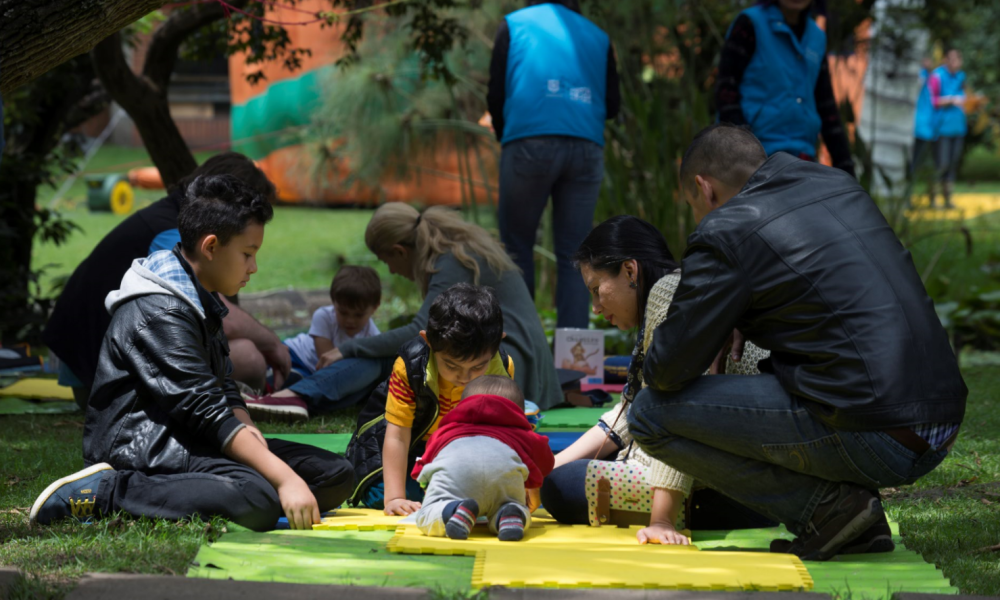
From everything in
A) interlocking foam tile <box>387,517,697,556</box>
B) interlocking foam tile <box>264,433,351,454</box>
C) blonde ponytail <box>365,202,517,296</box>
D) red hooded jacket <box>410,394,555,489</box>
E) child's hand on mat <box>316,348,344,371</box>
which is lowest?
interlocking foam tile <box>264,433,351,454</box>

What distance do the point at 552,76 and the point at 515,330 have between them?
160cm

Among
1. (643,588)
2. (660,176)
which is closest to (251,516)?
(643,588)

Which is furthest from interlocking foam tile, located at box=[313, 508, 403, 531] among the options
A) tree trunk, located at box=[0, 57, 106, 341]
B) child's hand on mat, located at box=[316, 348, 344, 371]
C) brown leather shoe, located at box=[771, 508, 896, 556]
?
tree trunk, located at box=[0, 57, 106, 341]

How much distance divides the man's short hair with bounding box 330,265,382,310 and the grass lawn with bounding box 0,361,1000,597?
2.81 feet

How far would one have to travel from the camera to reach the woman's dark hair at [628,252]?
3109mm

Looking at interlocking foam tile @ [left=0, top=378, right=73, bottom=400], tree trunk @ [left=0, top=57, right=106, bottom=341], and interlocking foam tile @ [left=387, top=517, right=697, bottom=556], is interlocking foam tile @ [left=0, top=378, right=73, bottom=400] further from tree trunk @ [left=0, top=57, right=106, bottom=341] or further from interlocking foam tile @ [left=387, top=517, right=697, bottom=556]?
interlocking foam tile @ [left=387, top=517, right=697, bottom=556]

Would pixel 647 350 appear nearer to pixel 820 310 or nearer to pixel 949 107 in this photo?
pixel 820 310

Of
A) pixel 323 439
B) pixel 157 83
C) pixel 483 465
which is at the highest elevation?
pixel 157 83

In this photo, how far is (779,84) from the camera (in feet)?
17.5

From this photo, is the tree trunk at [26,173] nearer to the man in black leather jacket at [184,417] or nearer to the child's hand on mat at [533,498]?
the man in black leather jacket at [184,417]

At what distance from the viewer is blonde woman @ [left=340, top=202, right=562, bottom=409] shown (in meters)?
4.53

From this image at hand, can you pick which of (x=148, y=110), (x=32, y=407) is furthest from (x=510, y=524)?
(x=148, y=110)

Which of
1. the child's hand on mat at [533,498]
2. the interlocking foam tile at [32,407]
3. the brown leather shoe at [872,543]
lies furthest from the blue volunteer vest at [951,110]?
the brown leather shoe at [872,543]

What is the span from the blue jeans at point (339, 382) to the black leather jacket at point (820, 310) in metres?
2.43
